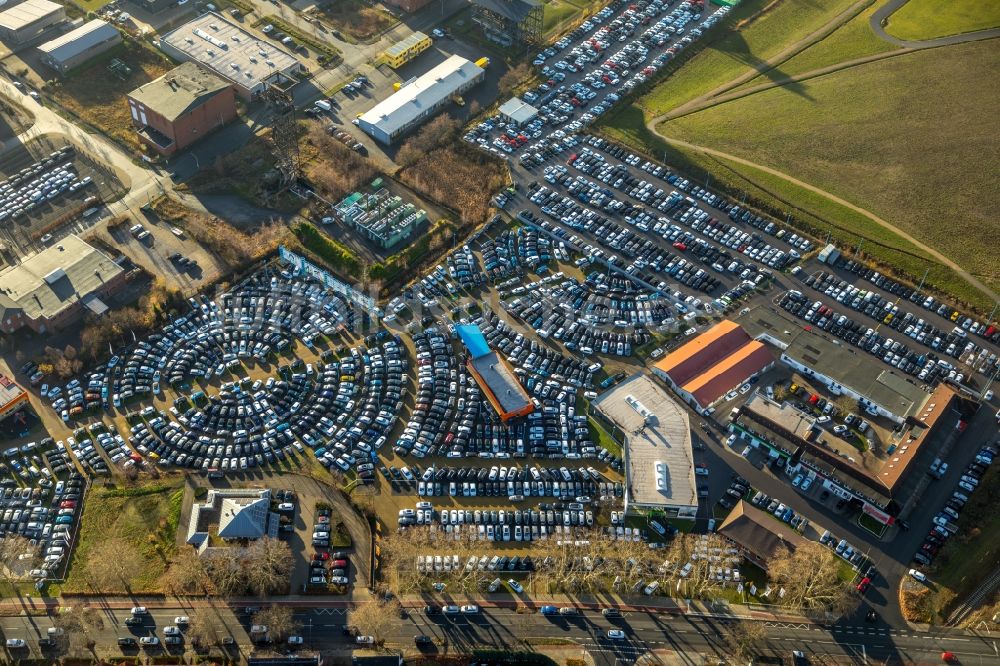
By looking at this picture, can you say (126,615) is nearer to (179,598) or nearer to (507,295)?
(179,598)

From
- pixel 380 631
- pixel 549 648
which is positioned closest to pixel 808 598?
pixel 549 648

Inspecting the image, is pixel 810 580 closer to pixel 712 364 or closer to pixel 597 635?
pixel 597 635

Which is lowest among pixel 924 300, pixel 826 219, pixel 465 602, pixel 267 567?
pixel 267 567

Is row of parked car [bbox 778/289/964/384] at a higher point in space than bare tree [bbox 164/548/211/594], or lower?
higher

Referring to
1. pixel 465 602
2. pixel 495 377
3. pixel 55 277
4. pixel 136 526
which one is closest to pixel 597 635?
pixel 465 602

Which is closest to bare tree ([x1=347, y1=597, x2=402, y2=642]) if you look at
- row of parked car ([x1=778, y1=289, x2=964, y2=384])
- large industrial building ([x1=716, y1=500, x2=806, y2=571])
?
large industrial building ([x1=716, y1=500, x2=806, y2=571])

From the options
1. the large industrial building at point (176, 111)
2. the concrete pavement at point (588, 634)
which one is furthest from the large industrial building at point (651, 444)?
the large industrial building at point (176, 111)

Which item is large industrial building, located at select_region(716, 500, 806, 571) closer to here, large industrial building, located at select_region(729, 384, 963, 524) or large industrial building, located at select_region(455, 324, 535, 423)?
large industrial building, located at select_region(729, 384, 963, 524)
